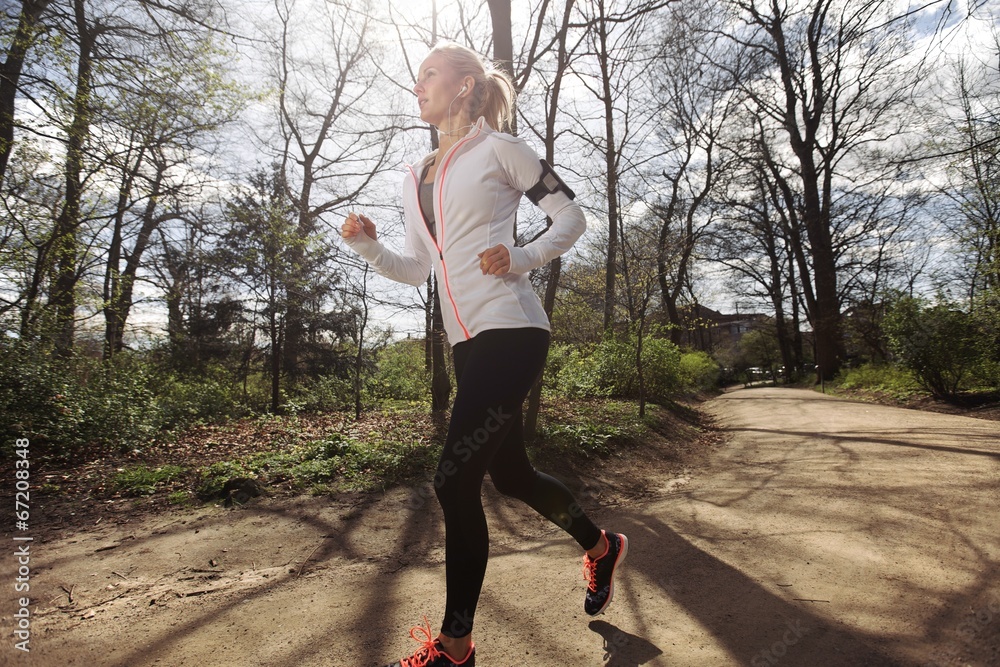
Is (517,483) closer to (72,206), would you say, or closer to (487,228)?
(487,228)

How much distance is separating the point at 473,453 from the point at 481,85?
1411 millimetres

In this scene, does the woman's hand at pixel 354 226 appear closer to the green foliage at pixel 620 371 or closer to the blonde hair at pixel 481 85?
the blonde hair at pixel 481 85

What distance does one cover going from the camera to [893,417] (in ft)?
25.5

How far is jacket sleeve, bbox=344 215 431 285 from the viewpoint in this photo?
209cm

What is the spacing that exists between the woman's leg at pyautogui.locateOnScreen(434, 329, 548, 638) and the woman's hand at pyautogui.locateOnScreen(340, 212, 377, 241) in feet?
2.57

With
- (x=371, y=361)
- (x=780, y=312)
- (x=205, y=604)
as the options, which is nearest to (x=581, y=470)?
(x=205, y=604)

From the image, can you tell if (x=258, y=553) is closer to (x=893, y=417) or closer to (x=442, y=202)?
(x=442, y=202)

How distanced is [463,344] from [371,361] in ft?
42.5

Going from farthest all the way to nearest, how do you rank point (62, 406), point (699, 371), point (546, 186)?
point (699, 371) < point (62, 406) < point (546, 186)

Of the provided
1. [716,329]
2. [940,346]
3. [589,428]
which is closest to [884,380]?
[940,346]

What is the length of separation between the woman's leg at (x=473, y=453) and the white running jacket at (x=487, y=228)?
0.39 ft

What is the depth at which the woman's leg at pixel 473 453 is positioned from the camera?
161cm

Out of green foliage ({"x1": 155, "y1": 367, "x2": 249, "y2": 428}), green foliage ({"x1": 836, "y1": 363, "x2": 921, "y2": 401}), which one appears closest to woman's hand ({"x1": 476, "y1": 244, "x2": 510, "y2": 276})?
green foliage ({"x1": 155, "y1": 367, "x2": 249, "y2": 428})

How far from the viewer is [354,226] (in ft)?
6.75
